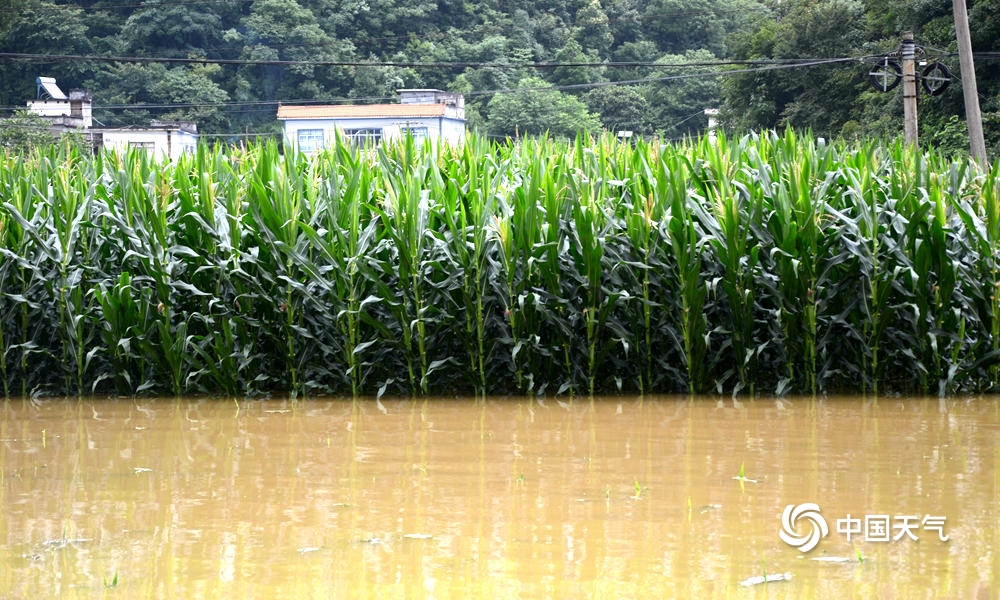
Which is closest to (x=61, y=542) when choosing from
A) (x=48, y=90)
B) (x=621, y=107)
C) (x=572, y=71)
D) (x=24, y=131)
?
(x=24, y=131)

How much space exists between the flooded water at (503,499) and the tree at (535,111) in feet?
185

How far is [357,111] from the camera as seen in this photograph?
209 ft

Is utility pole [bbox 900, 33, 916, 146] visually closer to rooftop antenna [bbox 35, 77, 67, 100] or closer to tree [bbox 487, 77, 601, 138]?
tree [bbox 487, 77, 601, 138]

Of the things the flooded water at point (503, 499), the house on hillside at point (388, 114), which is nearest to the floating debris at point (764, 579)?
the flooded water at point (503, 499)

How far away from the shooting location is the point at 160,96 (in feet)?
215

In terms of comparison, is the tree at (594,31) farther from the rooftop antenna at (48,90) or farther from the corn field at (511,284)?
the corn field at (511,284)

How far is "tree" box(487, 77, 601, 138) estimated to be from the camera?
209 feet

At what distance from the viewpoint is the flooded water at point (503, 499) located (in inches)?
159

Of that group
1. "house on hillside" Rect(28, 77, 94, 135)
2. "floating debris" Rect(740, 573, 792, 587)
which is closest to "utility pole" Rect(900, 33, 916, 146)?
"floating debris" Rect(740, 573, 792, 587)

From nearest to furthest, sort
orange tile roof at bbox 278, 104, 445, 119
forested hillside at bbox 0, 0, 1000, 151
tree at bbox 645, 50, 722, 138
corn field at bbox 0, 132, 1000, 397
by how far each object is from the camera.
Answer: corn field at bbox 0, 132, 1000, 397 < orange tile roof at bbox 278, 104, 445, 119 < forested hillside at bbox 0, 0, 1000, 151 < tree at bbox 645, 50, 722, 138

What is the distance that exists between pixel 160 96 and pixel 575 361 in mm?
61855

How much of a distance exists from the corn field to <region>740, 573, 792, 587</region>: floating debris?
3801 millimetres

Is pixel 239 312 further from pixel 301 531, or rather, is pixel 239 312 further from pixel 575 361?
pixel 301 531

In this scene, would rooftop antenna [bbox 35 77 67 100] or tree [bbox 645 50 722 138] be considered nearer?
rooftop antenna [bbox 35 77 67 100]
